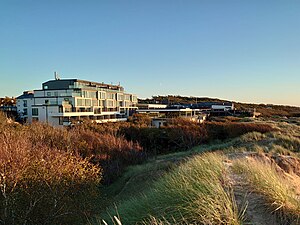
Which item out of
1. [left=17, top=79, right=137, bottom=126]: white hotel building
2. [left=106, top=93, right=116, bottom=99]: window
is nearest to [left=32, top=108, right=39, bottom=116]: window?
[left=17, top=79, right=137, bottom=126]: white hotel building

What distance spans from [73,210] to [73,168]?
1403mm

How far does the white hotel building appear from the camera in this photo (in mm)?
42397

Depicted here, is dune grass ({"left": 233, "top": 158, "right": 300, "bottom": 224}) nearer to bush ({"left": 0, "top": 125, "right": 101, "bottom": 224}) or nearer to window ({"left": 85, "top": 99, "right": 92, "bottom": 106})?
bush ({"left": 0, "top": 125, "right": 101, "bottom": 224})

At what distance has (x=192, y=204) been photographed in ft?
13.6

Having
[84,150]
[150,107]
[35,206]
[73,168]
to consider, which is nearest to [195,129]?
[84,150]

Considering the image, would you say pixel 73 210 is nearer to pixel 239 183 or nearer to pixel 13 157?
pixel 13 157

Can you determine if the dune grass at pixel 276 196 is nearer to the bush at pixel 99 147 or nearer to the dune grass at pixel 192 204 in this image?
the dune grass at pixel 192 204

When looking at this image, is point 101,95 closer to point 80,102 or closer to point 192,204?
point 80,102

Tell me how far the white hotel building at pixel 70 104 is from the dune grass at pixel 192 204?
36.3m

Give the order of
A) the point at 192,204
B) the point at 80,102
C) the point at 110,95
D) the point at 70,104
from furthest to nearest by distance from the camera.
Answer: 1. the point at 110,95
2. the point at 80,102
3. the point at 70,104
4. the point at 192,204

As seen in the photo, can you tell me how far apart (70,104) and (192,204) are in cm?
4204

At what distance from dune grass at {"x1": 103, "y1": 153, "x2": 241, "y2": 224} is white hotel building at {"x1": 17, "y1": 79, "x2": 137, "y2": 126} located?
36.3 metres

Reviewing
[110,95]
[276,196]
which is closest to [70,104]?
[110,95]

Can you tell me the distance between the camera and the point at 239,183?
5.06 m
